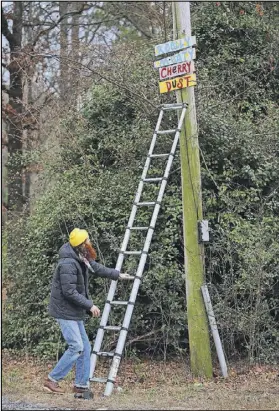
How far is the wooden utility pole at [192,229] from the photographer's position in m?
8.85

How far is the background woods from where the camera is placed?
957cm

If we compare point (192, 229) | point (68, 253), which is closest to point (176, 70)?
point (192, 229)

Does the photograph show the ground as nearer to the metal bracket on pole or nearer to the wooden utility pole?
the metal bracket on pole

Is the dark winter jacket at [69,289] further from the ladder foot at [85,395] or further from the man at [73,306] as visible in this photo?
the ladder foot at [85,395]

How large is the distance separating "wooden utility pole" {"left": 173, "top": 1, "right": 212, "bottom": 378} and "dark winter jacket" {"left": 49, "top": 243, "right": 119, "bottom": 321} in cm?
194

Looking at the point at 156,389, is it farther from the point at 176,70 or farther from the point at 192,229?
the point at 176,70

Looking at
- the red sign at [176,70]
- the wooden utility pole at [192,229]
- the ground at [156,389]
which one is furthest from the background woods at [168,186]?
the red sign at [176,70]

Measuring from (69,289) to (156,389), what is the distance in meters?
2.11

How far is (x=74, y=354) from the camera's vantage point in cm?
737

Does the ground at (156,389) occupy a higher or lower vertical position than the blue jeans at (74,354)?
lower

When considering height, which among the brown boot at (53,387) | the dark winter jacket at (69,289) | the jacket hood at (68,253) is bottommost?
the brown boot at (53,387)

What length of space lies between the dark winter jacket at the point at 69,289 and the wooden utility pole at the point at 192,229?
194cm

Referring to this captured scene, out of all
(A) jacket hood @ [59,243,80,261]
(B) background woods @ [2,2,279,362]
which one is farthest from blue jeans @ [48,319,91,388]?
(B) background woods @ [2,2,279,362]

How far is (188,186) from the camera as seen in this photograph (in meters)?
8.97
